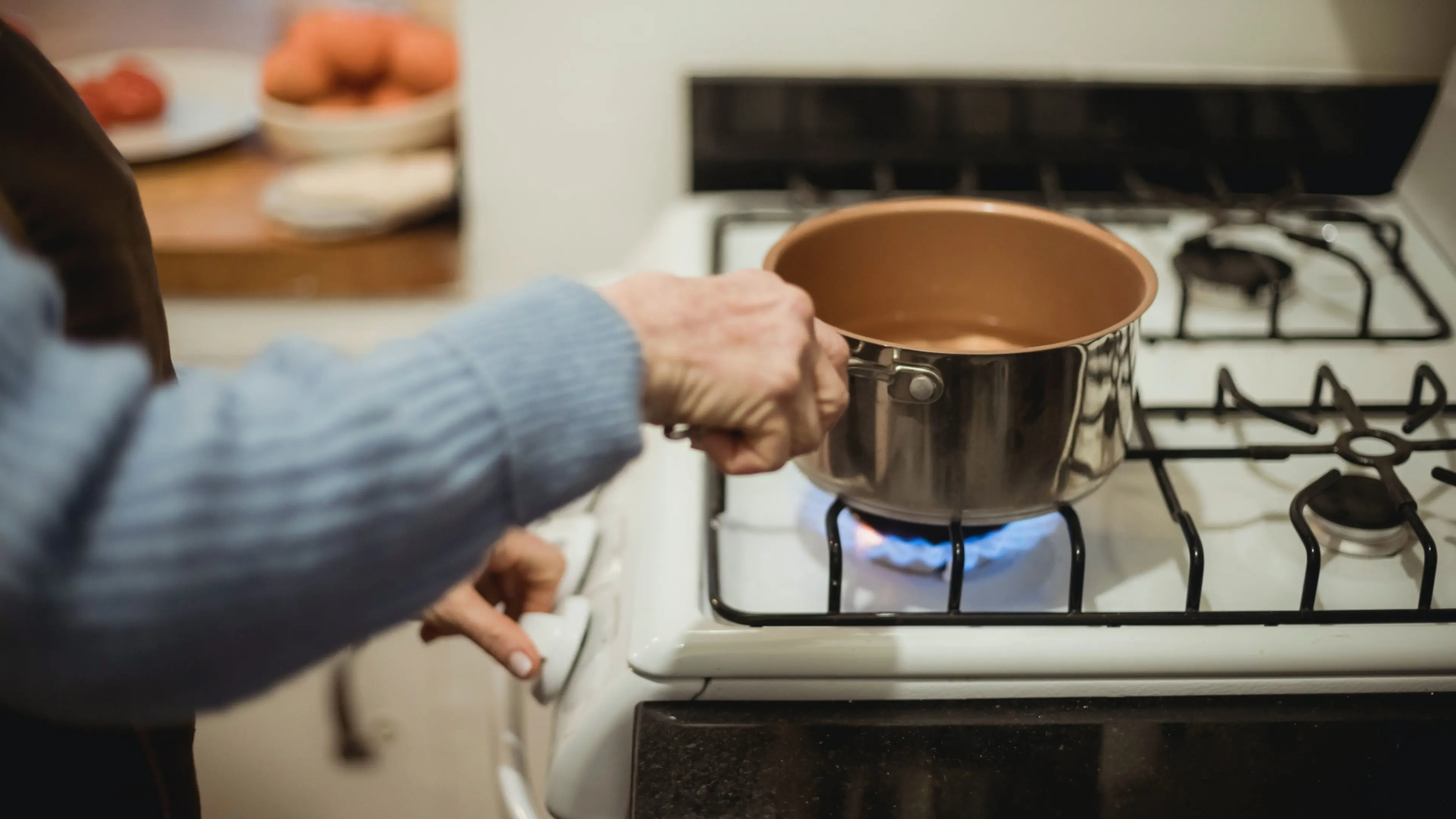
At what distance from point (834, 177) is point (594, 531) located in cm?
40

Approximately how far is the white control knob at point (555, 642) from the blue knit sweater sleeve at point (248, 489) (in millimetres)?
202

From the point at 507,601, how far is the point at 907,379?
270mm

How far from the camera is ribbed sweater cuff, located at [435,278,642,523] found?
38 centimetres

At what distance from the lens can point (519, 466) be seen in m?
0.38

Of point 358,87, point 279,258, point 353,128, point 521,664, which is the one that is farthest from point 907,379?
point 358,87

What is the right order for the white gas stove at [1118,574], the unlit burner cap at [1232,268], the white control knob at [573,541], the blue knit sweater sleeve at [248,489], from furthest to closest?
1. the unlit burner cap at [1232,268]
2. the white control knob at [573,541]
3. the white gas stove at [1118,574]
4. the blue knit sweater sleeve at [248,489]

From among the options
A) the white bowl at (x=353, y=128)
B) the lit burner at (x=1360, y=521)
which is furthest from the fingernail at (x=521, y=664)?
the white bowl at (x=353, y=128)

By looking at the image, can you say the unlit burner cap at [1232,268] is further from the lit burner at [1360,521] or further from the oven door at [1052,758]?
the oven door at [1052,758]

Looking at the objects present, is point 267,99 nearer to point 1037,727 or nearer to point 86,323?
point 86,323

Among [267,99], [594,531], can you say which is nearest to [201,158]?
[267,99]

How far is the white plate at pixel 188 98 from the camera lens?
3.95ft

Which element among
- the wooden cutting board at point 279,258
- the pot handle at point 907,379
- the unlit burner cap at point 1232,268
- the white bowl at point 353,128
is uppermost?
the white bowl at point 353,128

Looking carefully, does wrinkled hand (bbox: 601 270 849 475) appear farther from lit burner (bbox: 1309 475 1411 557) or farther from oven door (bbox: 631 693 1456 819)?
lit burner (bbox: 1309 475 1411 557)

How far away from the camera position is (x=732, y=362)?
448mm
